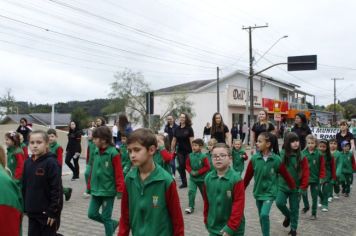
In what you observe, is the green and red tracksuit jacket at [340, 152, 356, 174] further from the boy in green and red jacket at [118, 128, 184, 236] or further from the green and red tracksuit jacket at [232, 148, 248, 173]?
the boy in green and red jacket at [118, 128, 184, 236]

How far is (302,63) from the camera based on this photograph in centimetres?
2741

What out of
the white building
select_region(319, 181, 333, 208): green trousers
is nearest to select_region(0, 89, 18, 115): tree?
the white building

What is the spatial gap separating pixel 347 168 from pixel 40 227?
26.4ft

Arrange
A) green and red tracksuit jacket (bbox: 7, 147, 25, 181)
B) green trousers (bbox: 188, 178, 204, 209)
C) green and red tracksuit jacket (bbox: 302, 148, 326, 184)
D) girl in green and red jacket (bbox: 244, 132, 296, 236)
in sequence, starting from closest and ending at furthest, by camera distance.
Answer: girl in green and red jacket (bbox: 244, 132, 296, 236) → green and red tracksuit jacket (bbox: 7, 147, 25, 181) → green and red tracksuit jacket (bbox: 302, 148, 326, 184) → green trousers (bbox: 188, 178, 204, 209)

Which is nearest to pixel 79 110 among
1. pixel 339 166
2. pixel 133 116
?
pixel 133 116

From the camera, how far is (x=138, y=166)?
11.4 feet

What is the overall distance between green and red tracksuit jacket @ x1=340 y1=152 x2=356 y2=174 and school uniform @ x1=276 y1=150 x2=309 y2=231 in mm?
4191

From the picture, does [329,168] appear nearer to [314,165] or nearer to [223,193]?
[314,165]

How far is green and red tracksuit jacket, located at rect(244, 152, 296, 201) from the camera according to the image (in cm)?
605

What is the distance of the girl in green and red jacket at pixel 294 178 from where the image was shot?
22.3 ft

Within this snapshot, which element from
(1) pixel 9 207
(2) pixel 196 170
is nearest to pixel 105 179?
(2) pixel 196 170

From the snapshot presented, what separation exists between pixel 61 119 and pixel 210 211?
8337 centimetres

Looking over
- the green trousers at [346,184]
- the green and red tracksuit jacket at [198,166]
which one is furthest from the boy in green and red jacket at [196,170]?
the green trousers at [346,184]

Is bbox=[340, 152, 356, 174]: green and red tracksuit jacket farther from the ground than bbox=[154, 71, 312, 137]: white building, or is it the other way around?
bbox=[154, 71, 312, 137]: white building
